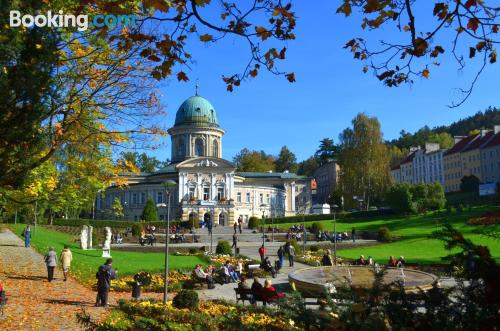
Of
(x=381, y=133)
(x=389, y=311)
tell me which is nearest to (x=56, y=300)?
(x=389, y=311)

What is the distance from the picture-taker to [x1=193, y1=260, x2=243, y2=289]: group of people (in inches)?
831

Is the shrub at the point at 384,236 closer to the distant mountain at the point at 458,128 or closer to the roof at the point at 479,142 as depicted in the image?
the roof at the point at 479,142

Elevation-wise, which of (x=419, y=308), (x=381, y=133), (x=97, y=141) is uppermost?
(x=381, y=133)

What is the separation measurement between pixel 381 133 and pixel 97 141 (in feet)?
204

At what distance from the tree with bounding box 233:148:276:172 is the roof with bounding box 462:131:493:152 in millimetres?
40091

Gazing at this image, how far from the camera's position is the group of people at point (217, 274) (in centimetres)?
2111

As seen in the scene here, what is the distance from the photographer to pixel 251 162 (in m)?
105

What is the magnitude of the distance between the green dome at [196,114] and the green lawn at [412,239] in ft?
92.7

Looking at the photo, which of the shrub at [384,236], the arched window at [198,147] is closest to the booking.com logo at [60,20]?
the shrub at [384,236]

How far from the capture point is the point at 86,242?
34188 mm

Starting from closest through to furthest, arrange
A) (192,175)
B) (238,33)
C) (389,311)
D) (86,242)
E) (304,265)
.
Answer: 1. (389,311)
2. (238,33)
3. (304,265)
4. (86,242)
5. (192,175)

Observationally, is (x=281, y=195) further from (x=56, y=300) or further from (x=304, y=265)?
(x=56, y=300)

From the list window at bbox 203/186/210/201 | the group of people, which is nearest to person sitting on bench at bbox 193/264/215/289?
the group of people

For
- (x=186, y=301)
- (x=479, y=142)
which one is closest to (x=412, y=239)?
(x=186, y=301)
